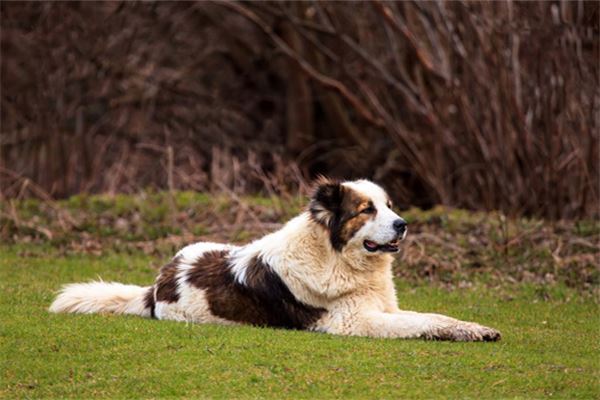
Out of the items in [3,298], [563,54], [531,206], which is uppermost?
[563,54]

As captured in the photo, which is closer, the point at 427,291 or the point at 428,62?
the point at 427,291

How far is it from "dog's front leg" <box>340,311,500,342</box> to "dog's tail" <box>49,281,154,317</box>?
2.53m

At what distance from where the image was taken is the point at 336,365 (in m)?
9.32

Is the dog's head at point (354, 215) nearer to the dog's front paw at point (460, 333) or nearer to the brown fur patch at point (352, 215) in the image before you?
the brown fur patch at point (352, 215)

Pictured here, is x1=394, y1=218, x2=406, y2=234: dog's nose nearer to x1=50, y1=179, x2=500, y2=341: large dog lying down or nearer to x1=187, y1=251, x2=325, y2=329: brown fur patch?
x1=50, y1=179, x2=500, y2=341: large dog lying down

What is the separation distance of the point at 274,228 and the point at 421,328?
291 inches

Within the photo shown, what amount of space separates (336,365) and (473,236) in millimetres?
8310

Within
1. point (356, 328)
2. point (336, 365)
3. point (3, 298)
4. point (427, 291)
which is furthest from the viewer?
point (427, 291)

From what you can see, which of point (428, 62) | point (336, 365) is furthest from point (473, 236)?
point (336, 365)

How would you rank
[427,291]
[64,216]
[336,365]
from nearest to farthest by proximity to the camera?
[336,365], [427,291], [64,216]

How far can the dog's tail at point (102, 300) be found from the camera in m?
11.9

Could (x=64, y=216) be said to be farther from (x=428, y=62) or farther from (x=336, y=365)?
(x=336, y=365)

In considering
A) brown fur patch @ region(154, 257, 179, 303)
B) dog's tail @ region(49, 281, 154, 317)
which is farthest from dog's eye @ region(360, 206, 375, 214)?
dog's tail @ region(49, 281, 154, 317)

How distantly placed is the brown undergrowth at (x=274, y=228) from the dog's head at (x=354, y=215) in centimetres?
446
